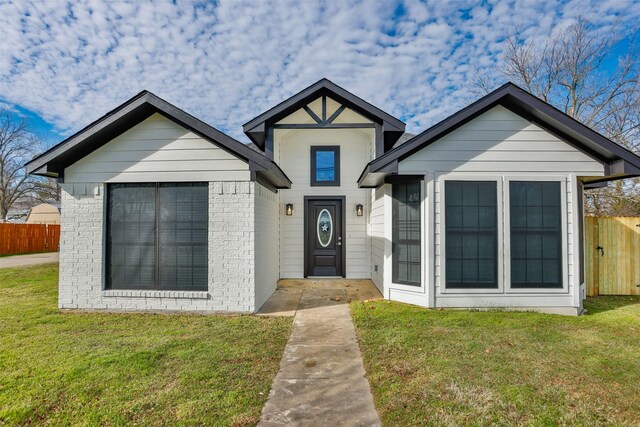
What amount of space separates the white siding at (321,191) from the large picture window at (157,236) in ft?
11.0

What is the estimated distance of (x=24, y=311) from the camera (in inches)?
220

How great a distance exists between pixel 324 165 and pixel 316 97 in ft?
7.22

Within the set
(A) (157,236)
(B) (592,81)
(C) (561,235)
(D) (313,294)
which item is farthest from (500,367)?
(B) (592,81)

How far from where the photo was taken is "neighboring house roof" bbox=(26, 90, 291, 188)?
17.2ft

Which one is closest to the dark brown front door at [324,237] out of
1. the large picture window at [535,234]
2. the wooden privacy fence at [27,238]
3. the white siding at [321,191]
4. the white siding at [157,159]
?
the white siding at [321,191]

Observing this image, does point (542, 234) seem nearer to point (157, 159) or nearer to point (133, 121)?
point (157, 159)

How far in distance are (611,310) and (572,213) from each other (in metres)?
2.12

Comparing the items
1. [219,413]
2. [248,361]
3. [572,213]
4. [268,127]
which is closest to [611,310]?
[572,213]

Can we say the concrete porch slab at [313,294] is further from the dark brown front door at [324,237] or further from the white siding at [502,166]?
the white siding at [502,166]

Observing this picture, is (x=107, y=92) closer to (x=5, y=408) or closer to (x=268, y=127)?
(x=268, y=127)

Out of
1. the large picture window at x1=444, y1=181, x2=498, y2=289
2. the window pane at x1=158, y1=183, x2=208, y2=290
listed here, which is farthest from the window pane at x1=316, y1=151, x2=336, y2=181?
the window pane at x1=158, y1=183, x2=208, y2=290

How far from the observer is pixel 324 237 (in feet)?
29.0

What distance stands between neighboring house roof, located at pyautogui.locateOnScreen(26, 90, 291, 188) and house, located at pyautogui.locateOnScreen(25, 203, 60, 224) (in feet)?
116

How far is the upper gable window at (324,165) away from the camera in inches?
346
